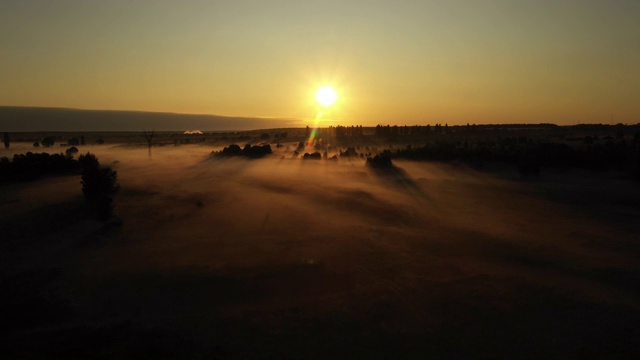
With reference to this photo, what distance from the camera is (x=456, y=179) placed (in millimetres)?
31766

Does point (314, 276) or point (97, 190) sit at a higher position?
point (97, 190)

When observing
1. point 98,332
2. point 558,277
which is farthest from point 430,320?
point 98,332

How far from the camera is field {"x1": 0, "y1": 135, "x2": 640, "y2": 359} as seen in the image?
10.1 m

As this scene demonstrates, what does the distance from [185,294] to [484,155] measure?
3185cm

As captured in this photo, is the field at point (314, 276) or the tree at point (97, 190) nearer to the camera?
the field at point (314, 276)

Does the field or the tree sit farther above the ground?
the tree

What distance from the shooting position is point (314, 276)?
13492mm

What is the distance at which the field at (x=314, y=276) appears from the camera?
396 inches

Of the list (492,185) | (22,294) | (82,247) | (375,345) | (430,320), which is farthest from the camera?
(492,185)

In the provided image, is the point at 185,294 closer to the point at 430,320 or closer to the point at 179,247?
the point at 179,247

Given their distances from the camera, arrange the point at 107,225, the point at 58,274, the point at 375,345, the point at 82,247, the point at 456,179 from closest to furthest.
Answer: the point at 375,345 → the point at 58,274 → the point at 82,247 → the point at 107,225 → the point at 456,179

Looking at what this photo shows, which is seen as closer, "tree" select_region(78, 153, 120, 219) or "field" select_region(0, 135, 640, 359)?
"field" select_region(0, 135, 640, 359)

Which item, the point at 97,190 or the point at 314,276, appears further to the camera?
the point at 97,190

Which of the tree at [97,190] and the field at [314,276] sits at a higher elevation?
the tree at [97,190]
